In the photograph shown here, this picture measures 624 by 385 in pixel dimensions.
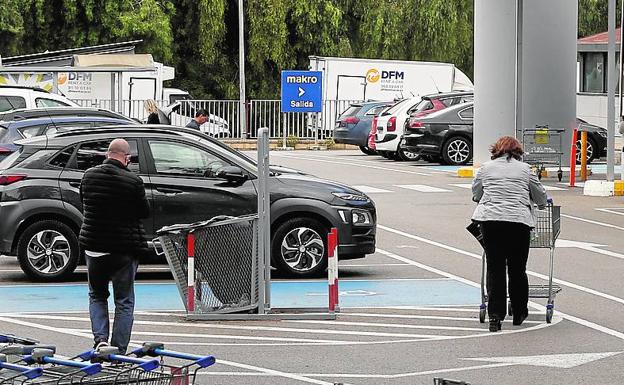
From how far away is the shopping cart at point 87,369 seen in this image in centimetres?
570

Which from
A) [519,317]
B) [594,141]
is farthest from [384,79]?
[519,317]

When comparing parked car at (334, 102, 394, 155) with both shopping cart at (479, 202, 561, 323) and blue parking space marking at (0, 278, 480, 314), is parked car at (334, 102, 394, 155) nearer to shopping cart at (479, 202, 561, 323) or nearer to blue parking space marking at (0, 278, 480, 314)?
blue parking space marking at (0, 278, 480, 314)

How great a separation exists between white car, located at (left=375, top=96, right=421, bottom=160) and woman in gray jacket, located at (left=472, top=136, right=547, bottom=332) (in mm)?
23843

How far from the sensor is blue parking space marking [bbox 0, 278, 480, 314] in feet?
44.8

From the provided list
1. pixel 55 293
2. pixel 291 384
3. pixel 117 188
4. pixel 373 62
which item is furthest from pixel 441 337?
pixel 373 62

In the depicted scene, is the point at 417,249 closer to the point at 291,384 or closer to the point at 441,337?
the point at 441,337

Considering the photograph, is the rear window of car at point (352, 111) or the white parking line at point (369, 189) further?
the rear window of car at point (352, 111)

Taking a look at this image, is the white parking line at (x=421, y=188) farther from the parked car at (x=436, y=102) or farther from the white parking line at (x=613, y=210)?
the parked car at (x=436, y=102)

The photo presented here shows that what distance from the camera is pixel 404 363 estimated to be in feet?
34.4

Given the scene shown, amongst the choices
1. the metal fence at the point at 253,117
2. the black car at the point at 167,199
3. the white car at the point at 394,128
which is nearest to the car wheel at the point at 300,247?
the black car at the point at 167,199

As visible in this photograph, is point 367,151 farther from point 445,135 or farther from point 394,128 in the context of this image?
point 445,135

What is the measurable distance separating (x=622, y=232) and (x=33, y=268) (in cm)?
918

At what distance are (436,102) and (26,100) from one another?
36.5 ft

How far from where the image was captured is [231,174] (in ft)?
49.6
